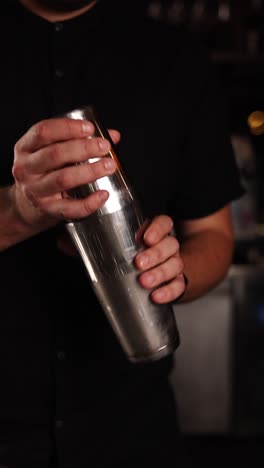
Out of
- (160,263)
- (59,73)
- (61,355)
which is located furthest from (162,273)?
(59,73)

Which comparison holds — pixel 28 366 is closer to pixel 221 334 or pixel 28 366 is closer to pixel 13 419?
pixel 13 419

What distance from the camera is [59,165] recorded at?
0.67 metres

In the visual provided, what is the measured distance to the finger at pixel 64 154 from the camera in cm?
66

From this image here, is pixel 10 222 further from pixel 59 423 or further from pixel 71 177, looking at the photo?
pixel 59 423

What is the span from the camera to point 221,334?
2.86 meters

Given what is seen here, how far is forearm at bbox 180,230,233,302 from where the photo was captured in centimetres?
105

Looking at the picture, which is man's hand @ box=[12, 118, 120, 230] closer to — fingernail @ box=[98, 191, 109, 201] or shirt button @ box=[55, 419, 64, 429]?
fingernail @ box=[98, 191, 109, 201]

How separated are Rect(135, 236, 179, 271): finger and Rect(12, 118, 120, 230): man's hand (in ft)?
0.25

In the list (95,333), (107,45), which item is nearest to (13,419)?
(95,333)

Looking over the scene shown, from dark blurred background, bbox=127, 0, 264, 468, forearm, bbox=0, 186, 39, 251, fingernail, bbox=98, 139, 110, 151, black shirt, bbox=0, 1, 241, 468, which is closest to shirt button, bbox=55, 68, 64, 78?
black shirt, bbox=0, 1, 241, 468

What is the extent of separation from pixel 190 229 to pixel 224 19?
7.72ft

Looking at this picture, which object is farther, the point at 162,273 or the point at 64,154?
the point at 162,273

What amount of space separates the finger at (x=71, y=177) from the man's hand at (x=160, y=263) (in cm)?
10

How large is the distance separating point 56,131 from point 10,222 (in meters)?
0.18
